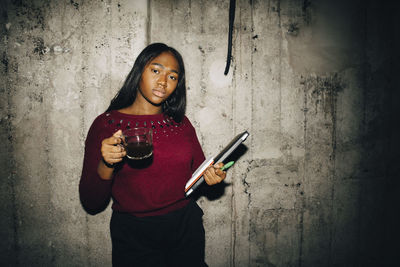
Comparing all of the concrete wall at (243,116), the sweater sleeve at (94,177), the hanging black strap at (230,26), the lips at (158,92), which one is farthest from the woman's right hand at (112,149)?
the hanging black strap at (230,26)

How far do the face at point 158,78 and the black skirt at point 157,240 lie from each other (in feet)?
2.64

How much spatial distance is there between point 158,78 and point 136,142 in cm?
47

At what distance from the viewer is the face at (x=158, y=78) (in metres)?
1.22

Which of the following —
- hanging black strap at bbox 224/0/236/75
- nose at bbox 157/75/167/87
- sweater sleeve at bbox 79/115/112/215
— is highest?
hanging black strap at bbox 224/0/236/75

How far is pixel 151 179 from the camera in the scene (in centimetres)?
121

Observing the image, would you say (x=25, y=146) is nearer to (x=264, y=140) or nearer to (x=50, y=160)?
(x=50, y=160)

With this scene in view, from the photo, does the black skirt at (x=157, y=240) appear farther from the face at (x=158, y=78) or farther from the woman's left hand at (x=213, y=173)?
the face at (x=158, y=78)

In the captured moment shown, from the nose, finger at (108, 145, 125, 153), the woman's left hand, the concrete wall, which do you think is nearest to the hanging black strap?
the concrete wall

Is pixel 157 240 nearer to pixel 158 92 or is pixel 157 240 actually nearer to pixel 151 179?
pixel 151 179

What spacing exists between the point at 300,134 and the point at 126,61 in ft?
5.74

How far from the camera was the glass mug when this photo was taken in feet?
3.20

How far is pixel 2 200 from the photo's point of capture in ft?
5.10

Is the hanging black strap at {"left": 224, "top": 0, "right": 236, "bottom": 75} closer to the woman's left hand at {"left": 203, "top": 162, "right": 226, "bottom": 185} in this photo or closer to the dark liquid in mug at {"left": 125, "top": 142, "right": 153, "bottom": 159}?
the woman's left hand at {"left": 203, "top": 162, "right": 226, "bottom": 185}

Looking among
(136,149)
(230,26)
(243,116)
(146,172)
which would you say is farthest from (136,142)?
(230,26)
